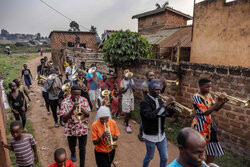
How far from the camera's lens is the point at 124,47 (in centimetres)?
719

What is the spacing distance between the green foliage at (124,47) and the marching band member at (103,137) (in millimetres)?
4531

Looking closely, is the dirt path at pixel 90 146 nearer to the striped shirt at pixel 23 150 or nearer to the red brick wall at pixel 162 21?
the striped shirt at pixel 23 150

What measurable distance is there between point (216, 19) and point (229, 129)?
15.4ft

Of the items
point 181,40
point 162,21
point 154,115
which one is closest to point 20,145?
point 154,115

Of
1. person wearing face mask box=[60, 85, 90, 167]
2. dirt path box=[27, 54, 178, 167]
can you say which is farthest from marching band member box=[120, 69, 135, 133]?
person wearing face mask box=[60, 85, 90, 167]

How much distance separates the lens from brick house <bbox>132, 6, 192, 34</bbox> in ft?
60.7

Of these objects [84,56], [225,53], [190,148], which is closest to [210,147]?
[190,148]

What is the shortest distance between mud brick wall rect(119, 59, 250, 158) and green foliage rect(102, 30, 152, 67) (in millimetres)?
2131

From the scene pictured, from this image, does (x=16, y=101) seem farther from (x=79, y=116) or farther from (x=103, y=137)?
(x=103, y=137)

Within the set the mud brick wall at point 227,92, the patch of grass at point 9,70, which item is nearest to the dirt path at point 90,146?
the mud brick wall at point 227,92

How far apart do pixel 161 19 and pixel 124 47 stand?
1364cm

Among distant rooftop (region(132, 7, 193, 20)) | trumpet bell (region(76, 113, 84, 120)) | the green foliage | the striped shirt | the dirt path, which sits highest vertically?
distant rooftop (region(132, 7, 193, 20))

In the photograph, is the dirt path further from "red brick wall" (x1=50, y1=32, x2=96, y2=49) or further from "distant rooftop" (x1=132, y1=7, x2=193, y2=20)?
"red brick wall" (x1=50, y1=32, x2=96, y2=49)

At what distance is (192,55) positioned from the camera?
798cm
